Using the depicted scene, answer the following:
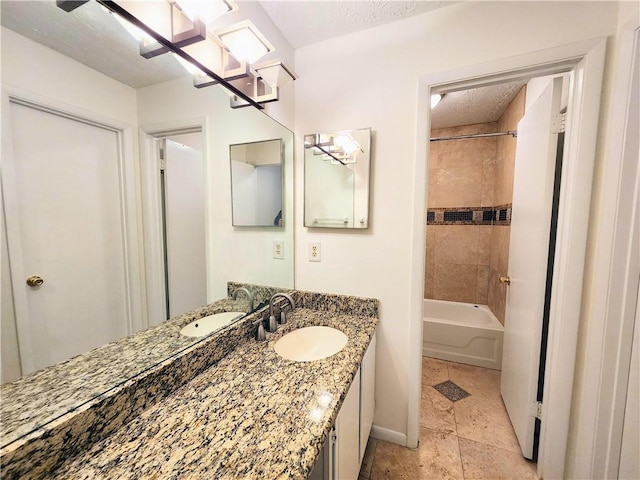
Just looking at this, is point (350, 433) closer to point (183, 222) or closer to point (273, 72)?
point (183, 222)

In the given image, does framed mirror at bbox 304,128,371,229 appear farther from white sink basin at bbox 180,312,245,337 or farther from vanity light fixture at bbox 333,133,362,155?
white sink basin at bbox 180,312,245,337

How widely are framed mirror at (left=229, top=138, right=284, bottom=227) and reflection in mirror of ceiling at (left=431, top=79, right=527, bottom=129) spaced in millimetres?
1500

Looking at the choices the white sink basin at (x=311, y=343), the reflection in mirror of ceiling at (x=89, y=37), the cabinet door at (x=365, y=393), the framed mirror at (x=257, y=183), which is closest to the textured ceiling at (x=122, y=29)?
the reflection in mirror of ceiling at (x=89, y=37)

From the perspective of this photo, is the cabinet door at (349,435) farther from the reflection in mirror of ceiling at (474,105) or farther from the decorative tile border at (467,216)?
the decorative tile border at (467,216)

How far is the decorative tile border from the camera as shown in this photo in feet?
8.69

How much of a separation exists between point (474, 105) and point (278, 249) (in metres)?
2.30

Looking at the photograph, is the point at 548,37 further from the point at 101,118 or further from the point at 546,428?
the point at 546,428

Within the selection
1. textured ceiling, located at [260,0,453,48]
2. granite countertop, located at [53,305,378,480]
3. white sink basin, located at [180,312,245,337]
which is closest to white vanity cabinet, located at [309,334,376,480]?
granite countertop, located at [53,305,378,480]

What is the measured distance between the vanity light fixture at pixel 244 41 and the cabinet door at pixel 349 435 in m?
1.26

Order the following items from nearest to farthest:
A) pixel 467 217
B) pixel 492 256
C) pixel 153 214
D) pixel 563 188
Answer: pixel 153 214 → pixel 563 188 → pixel 492 256 → pixel 467 217

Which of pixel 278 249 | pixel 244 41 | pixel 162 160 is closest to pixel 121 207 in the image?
pixel 162 160

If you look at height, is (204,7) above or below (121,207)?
above

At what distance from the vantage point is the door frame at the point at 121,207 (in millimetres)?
472

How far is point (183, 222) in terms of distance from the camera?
2.88ft
